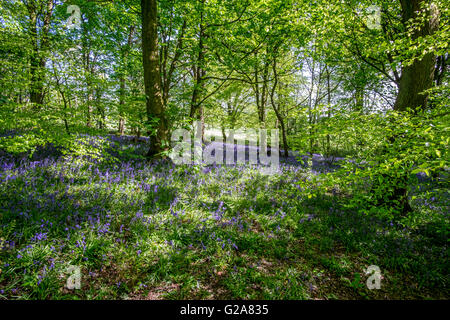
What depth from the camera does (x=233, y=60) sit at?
22.0ft

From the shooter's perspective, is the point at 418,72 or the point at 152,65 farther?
the point at 152,65

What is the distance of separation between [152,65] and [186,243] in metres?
4.90

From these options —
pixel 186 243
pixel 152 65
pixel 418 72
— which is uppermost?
pixel 152 65

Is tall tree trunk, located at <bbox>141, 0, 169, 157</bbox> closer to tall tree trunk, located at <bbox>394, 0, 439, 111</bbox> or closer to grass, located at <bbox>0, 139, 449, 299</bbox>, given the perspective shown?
grass, located at <bbox>0, 139, 449, 299</bbox>

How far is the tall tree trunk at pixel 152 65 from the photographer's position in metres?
5.02

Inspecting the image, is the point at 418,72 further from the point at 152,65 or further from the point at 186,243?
the point at 152,65

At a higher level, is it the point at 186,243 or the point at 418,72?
the point at 418,72

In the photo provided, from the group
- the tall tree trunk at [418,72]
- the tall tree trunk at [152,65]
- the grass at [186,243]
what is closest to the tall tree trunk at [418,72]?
the tall tree trunk at [418,72]

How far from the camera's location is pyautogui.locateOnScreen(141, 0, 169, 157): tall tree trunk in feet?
16.5

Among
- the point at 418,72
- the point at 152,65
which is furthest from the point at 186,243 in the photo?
the point at 418,72

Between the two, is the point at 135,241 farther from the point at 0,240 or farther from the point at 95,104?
the point at 95,104

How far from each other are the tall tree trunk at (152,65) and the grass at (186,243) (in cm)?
165

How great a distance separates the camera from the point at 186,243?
10.4 ft

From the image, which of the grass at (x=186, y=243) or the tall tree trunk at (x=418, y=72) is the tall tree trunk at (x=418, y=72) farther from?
the grass at (x=186, y=243)
